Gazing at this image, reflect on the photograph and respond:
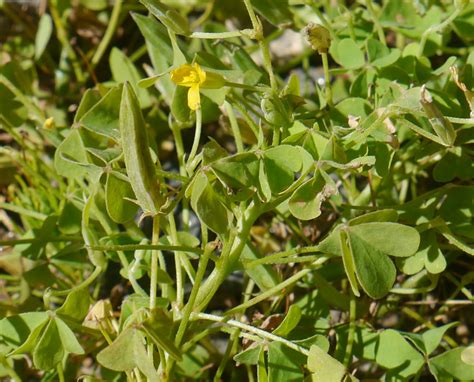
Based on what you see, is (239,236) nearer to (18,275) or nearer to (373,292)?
(373,292)

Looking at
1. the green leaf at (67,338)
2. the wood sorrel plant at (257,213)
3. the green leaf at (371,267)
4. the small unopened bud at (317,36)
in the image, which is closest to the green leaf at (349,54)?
the wood sorrel plant at (257,213)

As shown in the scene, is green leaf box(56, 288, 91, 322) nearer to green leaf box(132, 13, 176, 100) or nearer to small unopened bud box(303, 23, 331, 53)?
green leaf box(132, 13, 176, 100)

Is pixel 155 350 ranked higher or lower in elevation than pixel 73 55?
lower

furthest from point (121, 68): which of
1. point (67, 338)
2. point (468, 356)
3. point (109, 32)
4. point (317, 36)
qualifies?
point (468, 356)

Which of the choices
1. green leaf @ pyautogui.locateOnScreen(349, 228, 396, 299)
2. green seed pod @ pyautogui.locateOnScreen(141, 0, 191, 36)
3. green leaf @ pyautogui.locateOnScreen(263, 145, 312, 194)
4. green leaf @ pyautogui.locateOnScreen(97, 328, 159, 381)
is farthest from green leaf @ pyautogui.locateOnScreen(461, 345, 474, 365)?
green seed pod @ pyautogui.locateOnScreen(141, 0, 191, 36)

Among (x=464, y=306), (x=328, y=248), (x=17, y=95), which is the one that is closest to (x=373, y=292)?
(x=328, y=248)

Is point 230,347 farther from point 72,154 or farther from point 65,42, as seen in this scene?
point 65,42

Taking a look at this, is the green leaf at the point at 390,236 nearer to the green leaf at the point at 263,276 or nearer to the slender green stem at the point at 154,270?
the green leaf at the point at 263,276
